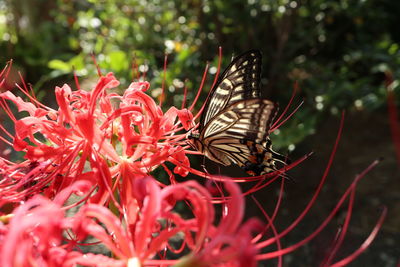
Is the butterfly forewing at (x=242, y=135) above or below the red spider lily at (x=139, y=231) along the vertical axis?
below

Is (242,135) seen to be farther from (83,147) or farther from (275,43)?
(275,43)

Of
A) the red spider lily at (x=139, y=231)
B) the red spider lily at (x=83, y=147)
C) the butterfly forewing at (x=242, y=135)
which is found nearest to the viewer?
the red spider lily at (x=139, y=231)

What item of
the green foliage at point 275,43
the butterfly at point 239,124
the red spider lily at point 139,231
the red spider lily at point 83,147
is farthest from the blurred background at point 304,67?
the red spider lily at point 139,231

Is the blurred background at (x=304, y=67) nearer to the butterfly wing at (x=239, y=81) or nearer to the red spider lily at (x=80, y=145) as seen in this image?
the butterfly wing at (x=239, y=81)

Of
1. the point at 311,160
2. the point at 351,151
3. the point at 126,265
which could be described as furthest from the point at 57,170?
the point at 351,151

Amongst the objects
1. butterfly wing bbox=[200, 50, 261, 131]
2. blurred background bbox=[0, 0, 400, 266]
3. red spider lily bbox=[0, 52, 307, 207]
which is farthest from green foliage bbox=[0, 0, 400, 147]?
red spider lily bbox=[0, 52, 307, 207]

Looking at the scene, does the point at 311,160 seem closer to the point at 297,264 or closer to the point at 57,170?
the point at 297,264
